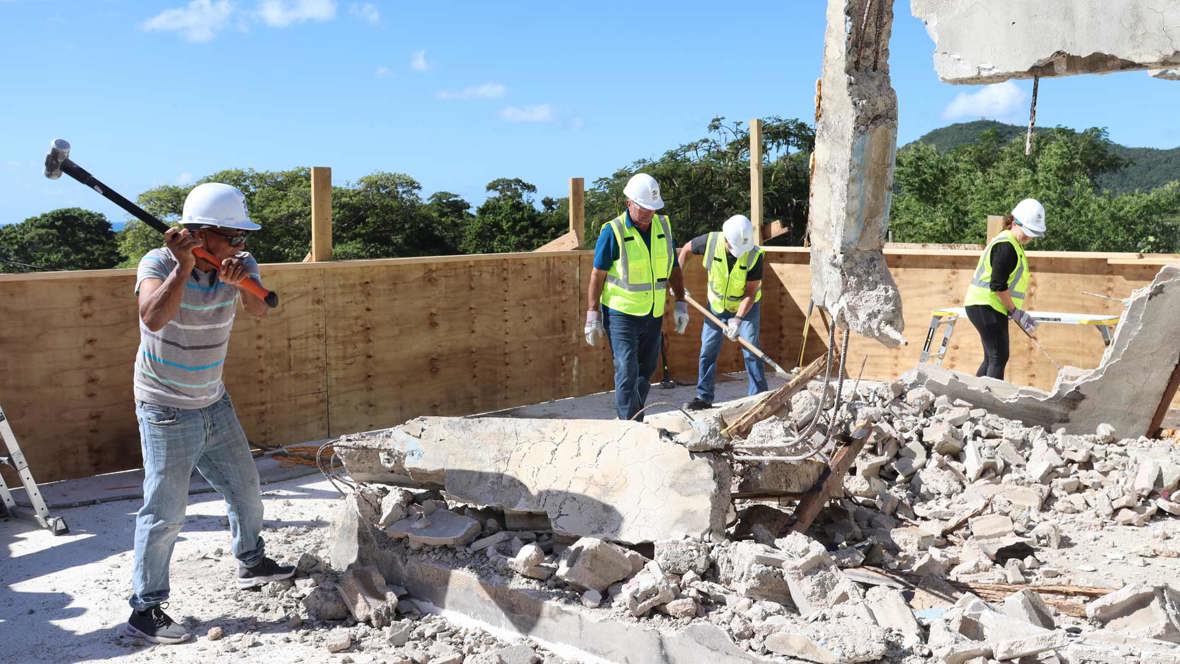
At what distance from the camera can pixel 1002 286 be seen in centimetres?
776

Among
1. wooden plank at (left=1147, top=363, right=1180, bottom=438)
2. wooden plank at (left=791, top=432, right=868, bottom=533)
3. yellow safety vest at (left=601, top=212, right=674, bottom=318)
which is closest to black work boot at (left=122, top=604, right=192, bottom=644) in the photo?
wooden plank at (left=791, top=432, right=868, bottom=533)

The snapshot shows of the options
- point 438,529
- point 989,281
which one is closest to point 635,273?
point 438,529

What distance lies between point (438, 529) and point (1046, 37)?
4383 mm

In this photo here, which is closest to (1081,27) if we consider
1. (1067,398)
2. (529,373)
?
(1067,398)

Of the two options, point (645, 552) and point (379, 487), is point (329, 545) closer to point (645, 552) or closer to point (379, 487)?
point (379, 487)

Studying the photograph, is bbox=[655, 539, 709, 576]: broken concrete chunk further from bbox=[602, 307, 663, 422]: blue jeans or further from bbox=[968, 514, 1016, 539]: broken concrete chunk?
bbox=[602, 307, 663, 422]: blue jeans

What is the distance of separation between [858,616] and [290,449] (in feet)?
16.6

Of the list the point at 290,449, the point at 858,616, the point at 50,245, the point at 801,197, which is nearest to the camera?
the point at 858,616

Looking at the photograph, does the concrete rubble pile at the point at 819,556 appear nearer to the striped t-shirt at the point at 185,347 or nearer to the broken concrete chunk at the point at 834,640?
the broken concrete chunk at the point at 834,640

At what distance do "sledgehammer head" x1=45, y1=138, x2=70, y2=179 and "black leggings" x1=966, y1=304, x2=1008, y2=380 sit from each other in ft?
21.4

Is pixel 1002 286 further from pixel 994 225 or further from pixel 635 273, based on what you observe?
pixel 635 273

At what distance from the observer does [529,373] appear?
970 cm

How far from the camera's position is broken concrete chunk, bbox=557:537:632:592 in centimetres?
409

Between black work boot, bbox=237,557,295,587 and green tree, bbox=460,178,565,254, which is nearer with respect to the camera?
black work boot, bbox=237,557,295,587
